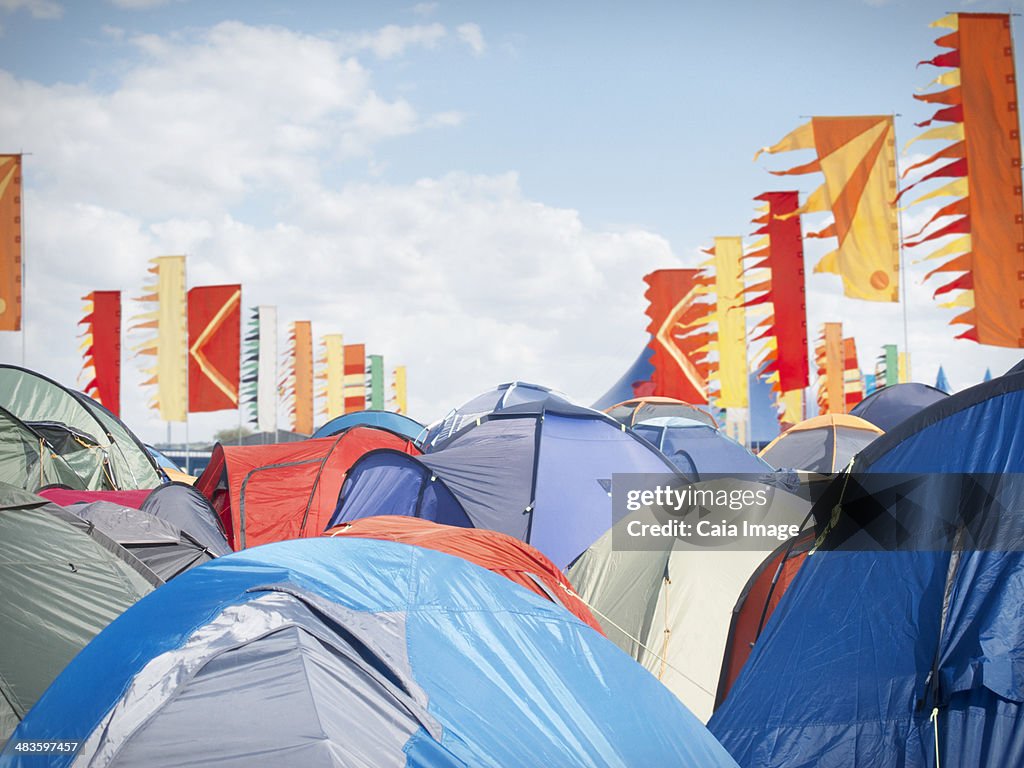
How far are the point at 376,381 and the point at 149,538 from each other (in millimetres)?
32206

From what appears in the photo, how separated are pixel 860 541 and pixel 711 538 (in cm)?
191

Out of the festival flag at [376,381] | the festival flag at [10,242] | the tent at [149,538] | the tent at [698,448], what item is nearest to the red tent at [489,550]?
the tent at [149,538]

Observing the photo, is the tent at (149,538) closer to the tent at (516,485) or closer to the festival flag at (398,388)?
the tent at (516,485)

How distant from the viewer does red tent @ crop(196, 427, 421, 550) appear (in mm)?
10523

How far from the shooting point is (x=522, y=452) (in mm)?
9203

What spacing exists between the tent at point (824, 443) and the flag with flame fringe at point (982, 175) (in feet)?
12.1

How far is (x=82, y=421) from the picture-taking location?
13758 mm

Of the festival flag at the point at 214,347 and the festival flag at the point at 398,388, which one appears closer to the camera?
the festival flag at the point at 214,347

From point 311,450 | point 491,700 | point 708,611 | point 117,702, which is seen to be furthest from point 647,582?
point 311,450

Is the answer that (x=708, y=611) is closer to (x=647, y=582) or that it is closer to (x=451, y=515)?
(x=647, y=582)

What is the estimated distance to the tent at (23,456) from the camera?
1091 cm

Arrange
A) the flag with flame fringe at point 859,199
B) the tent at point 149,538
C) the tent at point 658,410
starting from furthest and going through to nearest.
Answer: the tent at point 658,410, the flag with flame fringe at point 859,199, the tent at point 149,538
